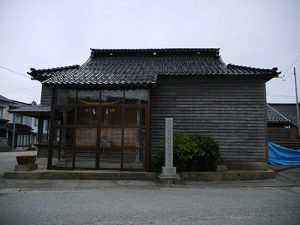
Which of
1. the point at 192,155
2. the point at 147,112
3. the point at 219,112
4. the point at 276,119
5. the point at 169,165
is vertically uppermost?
the point at 276,119

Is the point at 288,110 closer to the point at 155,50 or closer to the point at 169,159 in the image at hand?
the point at 155,50

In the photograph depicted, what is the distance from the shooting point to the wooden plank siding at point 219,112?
1190cm

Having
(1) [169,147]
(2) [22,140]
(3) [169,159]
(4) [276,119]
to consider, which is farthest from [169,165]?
(2) [22,140]

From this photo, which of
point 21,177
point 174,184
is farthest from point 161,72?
point 21,177

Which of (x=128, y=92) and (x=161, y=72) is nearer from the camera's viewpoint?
(x=128, y=92)

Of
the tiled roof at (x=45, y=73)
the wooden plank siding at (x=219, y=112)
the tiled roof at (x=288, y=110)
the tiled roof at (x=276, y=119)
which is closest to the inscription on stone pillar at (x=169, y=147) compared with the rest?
the wooden plank siding at (x=219, y=112)

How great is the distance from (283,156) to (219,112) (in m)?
6.00

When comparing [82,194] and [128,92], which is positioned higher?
[128,92]

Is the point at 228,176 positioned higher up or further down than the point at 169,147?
further down

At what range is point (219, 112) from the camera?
12.1 meters

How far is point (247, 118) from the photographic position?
12.0 metres

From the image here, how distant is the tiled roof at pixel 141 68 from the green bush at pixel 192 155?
3349mm

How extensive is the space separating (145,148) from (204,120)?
12.0 feet

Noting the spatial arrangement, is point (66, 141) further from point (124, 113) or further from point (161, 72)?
point (161, 72)
